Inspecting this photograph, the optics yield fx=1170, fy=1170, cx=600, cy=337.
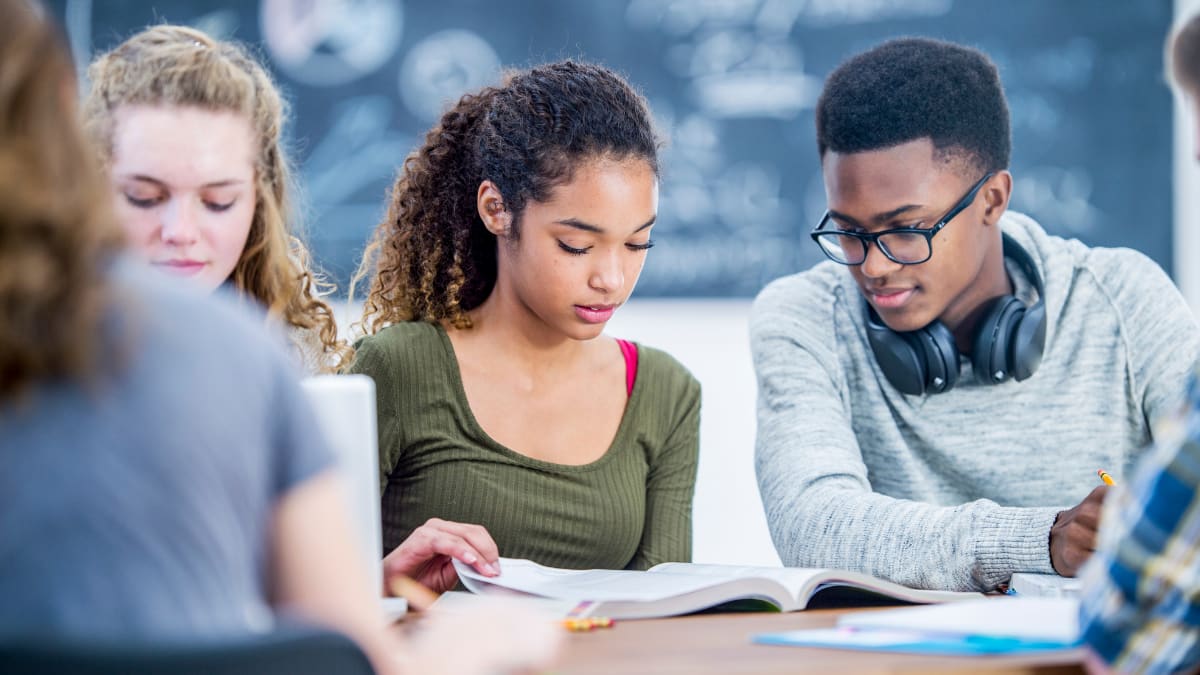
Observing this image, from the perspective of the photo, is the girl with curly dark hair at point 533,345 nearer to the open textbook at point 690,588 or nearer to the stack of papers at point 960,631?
the open textbook at point 690,588

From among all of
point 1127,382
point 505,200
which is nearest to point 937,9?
point 1127,382

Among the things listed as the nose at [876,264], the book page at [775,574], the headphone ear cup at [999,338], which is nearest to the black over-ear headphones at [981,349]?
the headphone ear cup at [999,338]

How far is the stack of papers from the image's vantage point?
878mm

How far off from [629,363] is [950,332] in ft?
1.59

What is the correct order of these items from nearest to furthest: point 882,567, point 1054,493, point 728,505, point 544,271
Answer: point 882,567 < point 544,271 < point 1054,493 < point 728,505

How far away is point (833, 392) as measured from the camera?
1.74m

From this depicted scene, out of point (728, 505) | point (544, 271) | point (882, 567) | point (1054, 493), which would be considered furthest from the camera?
point (728, 505)

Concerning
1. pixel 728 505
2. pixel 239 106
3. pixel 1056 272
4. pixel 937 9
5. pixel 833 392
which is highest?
pixel 937 9

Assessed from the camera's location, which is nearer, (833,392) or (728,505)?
(833,392)

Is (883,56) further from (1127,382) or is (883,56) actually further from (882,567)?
(882,567)

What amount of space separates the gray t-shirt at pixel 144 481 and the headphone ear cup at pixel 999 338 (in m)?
1.26

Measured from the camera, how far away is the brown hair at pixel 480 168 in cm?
160

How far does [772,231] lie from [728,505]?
71cm

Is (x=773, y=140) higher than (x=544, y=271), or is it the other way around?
(x=773, y=140)
